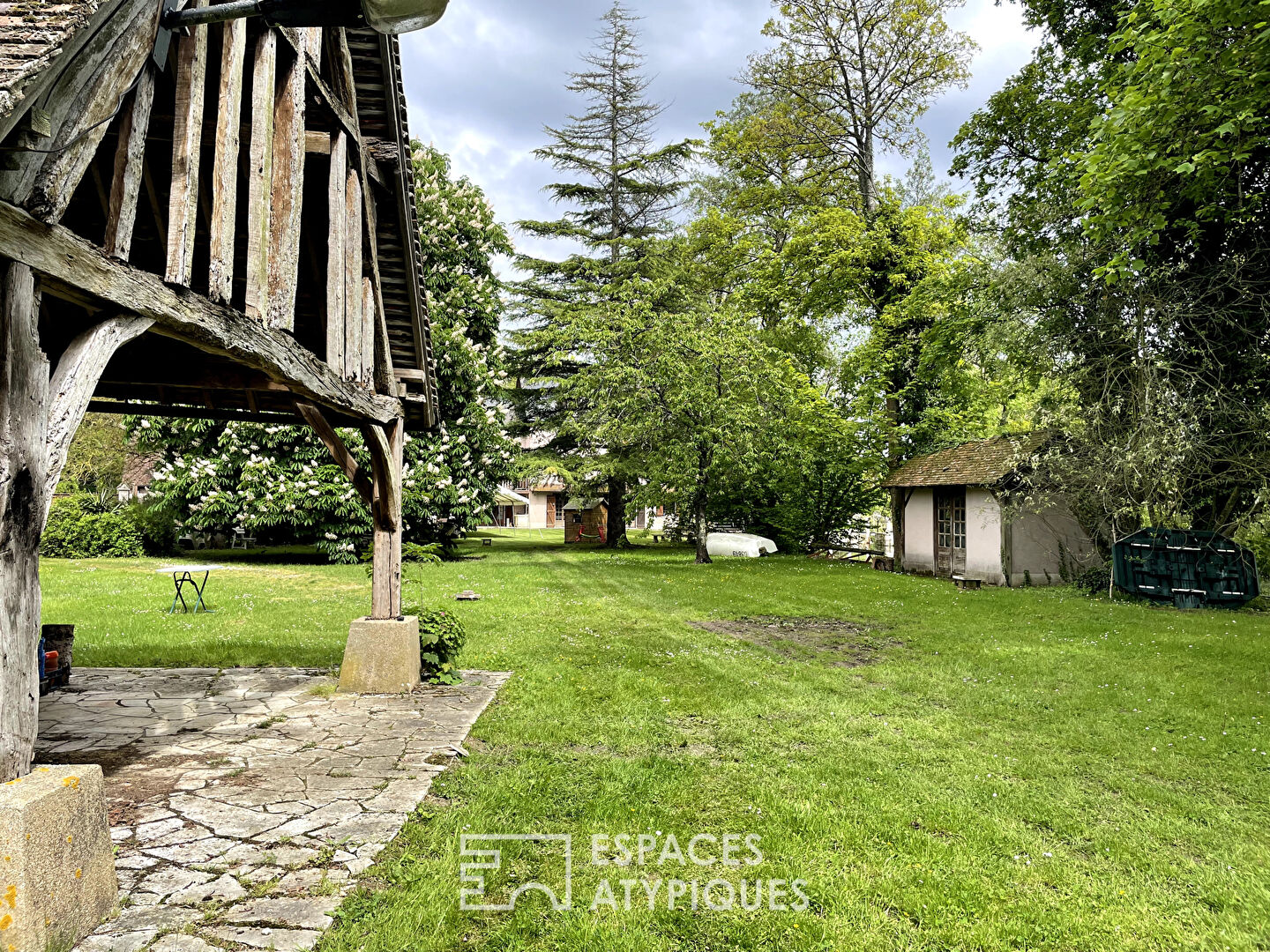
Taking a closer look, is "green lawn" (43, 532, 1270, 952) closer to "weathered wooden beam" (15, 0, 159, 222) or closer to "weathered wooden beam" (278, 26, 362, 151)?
"weathered wooden beam" (15, 0, 159, 222)

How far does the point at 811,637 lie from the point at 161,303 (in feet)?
31.0

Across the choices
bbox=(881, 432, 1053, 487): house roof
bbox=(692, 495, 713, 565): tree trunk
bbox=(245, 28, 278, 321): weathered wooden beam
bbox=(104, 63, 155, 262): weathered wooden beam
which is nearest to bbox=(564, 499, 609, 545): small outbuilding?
bbox=(692, 495, 713, 565): tree trunk

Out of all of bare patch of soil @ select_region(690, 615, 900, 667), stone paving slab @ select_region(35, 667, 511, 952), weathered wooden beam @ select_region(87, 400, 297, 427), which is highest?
weathered wooden beam @ select_region(87, 400, 297, 427)

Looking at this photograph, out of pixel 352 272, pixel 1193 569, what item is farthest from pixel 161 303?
pixel 1193 569

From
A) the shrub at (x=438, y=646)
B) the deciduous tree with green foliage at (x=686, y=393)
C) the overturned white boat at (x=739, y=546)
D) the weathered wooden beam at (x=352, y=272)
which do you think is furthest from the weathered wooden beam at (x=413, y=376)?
the overturned white boat at (x=739, y=546)

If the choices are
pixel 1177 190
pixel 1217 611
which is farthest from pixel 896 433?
pixel 1177 190

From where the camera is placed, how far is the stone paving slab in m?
3.19

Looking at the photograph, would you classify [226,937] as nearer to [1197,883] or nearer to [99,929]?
[99,929]

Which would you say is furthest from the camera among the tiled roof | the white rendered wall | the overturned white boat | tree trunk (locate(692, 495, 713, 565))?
the overturned white boat

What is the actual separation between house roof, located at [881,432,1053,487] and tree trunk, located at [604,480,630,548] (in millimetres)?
9838

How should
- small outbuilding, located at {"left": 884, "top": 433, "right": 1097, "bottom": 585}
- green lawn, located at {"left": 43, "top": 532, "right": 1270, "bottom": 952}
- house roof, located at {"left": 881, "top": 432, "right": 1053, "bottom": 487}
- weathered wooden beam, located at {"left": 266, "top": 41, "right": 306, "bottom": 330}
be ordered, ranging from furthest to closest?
small outbuilding, located at {"left": 884, "top": 433, "right": 1097, "bottom": 585} < house roof, located at {"left": 881, "top": 432, "right": 1053, "bottom": 487} < weathered wooden beam, located at {"left": 266, "top": 41, "right": 306, "bottom": 330} < green lawn, located at {"left": 43, "top": 532, "right": 1270, "bottom": 952}

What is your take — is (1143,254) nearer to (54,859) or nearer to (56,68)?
(56,68)

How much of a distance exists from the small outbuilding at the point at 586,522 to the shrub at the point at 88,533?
15.2m

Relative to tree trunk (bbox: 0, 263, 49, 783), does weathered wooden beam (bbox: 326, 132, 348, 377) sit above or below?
above
